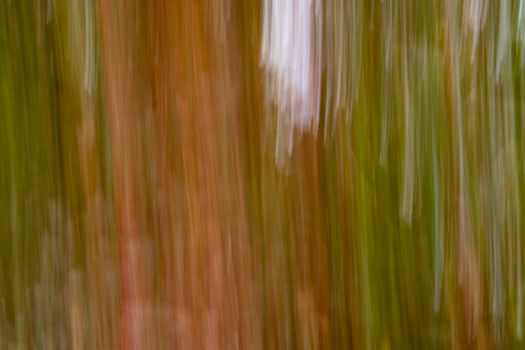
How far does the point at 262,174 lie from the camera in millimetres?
517

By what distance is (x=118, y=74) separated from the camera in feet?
1.82

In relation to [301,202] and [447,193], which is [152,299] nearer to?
[301,202]

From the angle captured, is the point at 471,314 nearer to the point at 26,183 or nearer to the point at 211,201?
the point at 211,201

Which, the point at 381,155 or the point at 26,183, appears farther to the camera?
the point at 26,183

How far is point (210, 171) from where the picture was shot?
0.53 m

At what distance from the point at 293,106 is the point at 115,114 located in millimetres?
161

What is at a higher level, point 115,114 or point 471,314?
point 115,114

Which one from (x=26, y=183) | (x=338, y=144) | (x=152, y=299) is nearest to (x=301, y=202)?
(x=338, y=144)

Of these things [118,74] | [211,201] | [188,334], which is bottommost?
[188,334]

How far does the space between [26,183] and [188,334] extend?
8.0 inches

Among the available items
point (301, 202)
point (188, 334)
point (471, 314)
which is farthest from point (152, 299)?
point (471, 314)

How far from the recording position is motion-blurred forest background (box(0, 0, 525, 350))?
1.50 feet

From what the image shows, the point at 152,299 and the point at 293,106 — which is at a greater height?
the point at 293,106

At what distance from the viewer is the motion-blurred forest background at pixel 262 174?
46 cm
